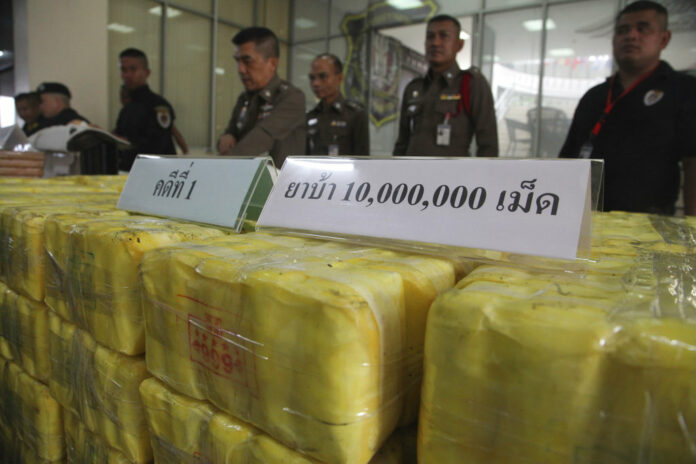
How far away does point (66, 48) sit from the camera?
411 centimetres

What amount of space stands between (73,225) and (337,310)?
523 millimetres

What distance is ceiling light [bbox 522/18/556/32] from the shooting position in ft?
13.8

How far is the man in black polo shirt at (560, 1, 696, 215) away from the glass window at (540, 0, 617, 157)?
2444 mm

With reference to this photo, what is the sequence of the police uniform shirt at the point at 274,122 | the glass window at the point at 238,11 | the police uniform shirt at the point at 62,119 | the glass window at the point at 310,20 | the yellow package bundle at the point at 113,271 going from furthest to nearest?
the glass window at the point at 310,20, the glass window at the point at 238,11, the police uniform shirt at the point at 62,119, the police uniform shirt at the point at 274,122, the yellow package bundle at the point at 113,271

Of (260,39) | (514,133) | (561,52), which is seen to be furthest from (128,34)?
(561,52)

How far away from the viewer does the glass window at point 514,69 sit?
4.34 metres

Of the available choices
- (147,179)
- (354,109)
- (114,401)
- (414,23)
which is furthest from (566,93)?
(114,401)

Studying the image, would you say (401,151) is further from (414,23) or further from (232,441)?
(414,23)

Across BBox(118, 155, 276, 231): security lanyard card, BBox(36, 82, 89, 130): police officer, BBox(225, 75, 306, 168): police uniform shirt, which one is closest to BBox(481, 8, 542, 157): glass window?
BBox(225, 75, 306, 168): police uniform shirt

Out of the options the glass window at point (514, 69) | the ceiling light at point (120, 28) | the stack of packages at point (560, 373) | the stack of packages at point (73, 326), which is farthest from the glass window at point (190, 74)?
the stack of packages at point (560, 373)

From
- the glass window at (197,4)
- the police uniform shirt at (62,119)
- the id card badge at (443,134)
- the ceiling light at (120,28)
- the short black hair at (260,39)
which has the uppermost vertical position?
the glass window at (197,4)

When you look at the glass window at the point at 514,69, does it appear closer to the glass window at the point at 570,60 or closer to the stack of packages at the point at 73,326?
the glass window at the point at 570,60

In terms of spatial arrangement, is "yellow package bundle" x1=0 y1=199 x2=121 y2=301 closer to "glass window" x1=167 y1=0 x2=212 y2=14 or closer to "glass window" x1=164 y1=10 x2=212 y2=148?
"glass window" x1=164 y1=10 x2=212 y2=148

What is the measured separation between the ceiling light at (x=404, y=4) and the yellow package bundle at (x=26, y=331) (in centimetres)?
514
